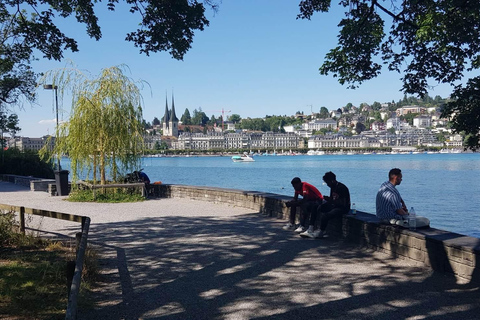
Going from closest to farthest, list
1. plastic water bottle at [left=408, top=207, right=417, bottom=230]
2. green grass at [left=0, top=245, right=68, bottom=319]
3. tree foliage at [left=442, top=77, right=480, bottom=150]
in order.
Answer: green grass at [left=0, top=245, right=68, bottom=319] → plastic water bottle at [left=408, top=207, right=417, bottom=230] → tree foliage at [left=442, top=77, right=480, bottom=150]

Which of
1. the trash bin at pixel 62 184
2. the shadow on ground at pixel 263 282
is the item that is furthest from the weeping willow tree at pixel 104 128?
the shadow on ground at pixel 263 282

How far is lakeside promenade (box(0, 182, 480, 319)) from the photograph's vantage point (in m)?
4.96

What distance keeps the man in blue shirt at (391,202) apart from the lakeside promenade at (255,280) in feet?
2.13

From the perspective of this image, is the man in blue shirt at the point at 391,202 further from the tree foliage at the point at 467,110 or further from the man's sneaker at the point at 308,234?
the tree foliage at the point at 467,110

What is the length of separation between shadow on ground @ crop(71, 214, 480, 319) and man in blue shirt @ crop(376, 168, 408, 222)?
2.23 ft

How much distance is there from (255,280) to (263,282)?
0.45 ft

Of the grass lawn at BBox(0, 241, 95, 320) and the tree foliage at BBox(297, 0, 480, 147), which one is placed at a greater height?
the tree foliage at BBox(297, 0, 480, 147)

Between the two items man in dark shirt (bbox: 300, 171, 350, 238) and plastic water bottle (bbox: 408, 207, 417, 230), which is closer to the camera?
plastic water bottle (bbox: 408, 207, 417, 230)

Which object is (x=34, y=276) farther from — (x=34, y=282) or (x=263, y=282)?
(x=263, y=282)

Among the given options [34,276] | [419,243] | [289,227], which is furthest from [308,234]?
[34,276]

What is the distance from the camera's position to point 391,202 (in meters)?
7.43

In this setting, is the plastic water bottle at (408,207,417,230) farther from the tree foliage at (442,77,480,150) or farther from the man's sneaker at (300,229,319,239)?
the tree foliage at (442,77,480,150)

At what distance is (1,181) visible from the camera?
2794 centimetres

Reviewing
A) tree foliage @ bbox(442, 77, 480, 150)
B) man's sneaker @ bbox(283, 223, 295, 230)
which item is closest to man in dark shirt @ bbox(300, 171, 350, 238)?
man's sneaker @ bbox(283, 223, 295, 230)
